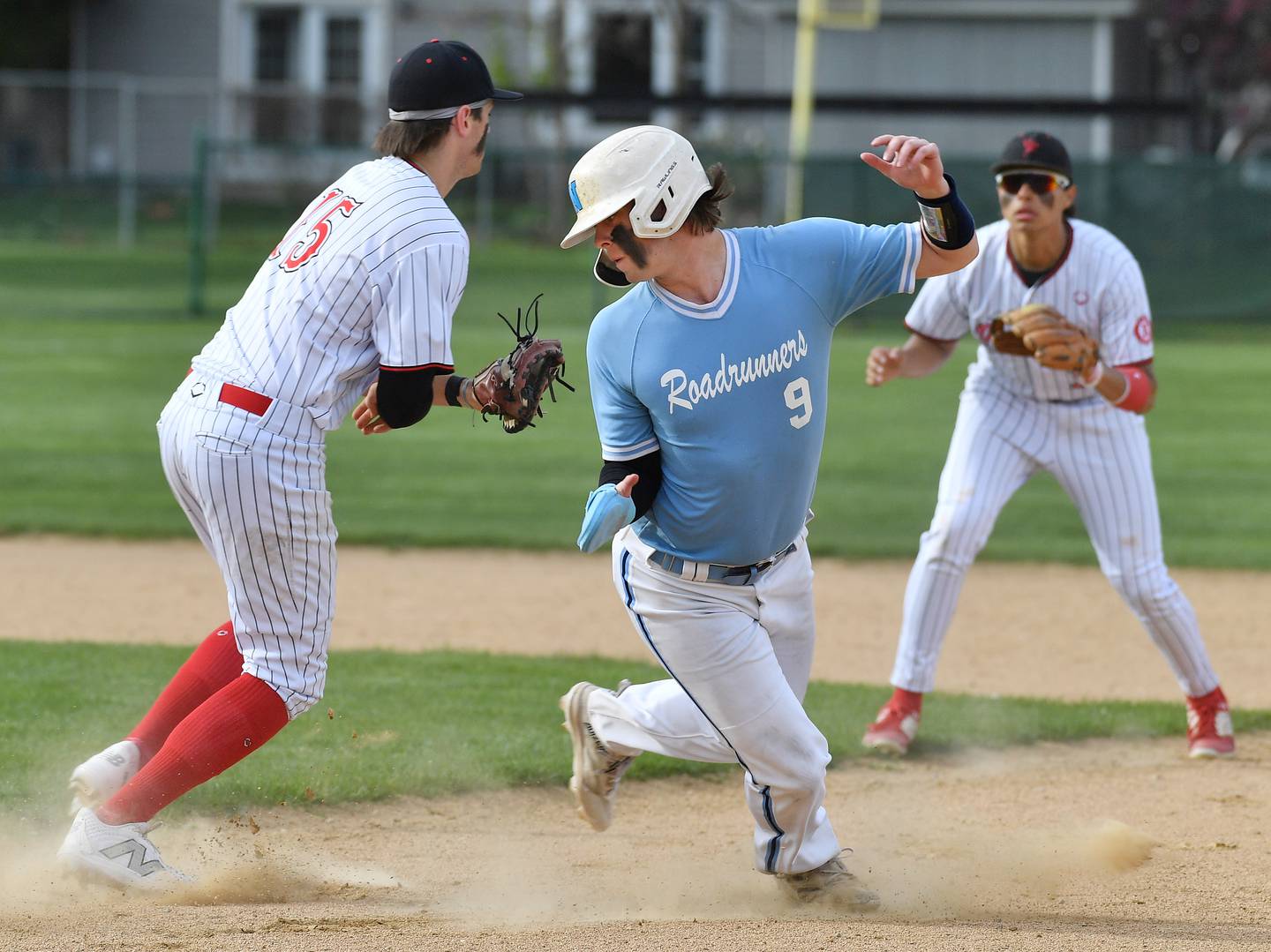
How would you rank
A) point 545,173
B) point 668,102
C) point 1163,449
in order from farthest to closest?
point 668,102, point 545,173, point 1163,449

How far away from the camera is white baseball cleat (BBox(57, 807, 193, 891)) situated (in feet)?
13.0

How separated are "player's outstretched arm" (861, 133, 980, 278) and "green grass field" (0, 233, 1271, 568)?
5653 millimetres

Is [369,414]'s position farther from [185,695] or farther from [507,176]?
[507,176]

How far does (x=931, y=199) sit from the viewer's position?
3.95 m

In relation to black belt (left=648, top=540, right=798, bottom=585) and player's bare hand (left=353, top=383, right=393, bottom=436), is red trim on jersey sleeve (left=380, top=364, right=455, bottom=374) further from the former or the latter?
black belt (left=648, top=540, right=798, bottom=585)

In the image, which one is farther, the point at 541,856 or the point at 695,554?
the point at 541,856

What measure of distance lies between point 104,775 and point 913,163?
8.59 feet

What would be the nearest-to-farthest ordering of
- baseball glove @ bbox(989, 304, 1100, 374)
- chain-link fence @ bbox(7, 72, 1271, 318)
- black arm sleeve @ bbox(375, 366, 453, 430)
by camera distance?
1. black arm sleeve @ bbox(375, 366, 453, 430)
2. baseball glove @ bbox(989, 304, 1100, 374)
3. chain-link fence @ bbox(7, 72, 1271, 318)

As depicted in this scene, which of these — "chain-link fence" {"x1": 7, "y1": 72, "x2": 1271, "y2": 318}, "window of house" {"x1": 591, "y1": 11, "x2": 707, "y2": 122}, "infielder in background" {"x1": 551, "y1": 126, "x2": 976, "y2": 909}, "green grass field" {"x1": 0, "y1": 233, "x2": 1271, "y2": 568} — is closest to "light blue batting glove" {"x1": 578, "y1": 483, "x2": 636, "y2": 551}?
"infielder in background" {"x1": 551, "y1": 126, "x2": 976, "y2": 909}

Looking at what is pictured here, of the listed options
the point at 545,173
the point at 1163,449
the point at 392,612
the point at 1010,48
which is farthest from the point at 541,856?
the point at 1010,48

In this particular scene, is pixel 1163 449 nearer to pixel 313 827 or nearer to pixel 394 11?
pixel 313 827

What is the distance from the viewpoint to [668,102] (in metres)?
25.6

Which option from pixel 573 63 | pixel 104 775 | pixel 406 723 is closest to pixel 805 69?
pixel 573 63

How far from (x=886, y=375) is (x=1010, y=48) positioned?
2415 cm
